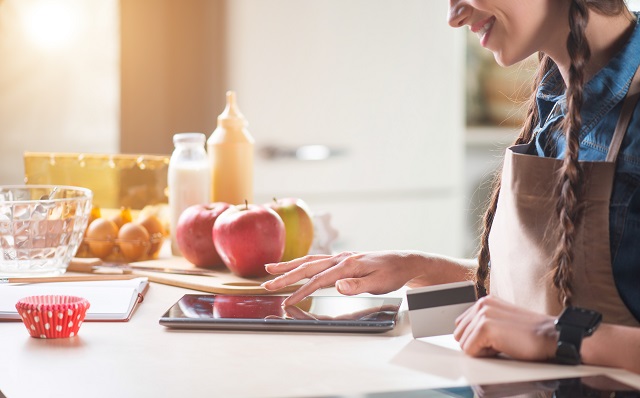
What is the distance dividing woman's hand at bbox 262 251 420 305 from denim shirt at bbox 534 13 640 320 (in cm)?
27

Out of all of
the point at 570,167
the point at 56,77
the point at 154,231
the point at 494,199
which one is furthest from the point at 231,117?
the point at 56,77

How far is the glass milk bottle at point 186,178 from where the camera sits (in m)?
1.77

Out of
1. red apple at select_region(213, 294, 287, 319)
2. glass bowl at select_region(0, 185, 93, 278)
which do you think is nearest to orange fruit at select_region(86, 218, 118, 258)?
glass bowl at select_region(0, 185, 93, 278)

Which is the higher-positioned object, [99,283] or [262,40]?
[262,40]

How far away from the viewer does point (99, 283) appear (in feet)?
4.58

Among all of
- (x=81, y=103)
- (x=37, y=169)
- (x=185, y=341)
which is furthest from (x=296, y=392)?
(x=81, y=103)

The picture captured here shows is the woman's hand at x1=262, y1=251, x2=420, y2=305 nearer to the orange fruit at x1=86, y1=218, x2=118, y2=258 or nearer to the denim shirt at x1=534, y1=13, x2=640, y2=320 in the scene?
the denim shirt at x1=534, y1=13, x2=640, y2=320

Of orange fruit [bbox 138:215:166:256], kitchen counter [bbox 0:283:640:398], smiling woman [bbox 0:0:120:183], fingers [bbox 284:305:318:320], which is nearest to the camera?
kitchen counter [bbox 0:283:640:398]

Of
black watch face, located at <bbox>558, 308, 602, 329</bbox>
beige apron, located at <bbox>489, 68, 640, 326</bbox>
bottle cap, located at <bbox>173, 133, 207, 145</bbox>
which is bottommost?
black watch face, located at <bbox>558, 308, 602, 329</bbox>

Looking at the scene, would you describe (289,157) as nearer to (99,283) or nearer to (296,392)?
(99,283)

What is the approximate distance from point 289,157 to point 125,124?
556mm

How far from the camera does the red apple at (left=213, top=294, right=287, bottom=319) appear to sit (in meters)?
1.20

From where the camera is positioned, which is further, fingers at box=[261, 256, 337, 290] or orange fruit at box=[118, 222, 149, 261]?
orange fruit at box=[118, 222, 149, 261]

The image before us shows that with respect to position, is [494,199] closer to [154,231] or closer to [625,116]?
[625,116]
